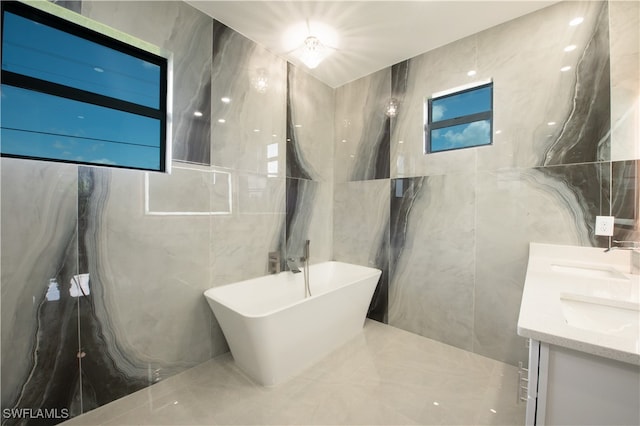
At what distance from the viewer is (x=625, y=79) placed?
5.09 feet

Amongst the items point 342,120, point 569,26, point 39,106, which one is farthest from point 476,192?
point 39,106

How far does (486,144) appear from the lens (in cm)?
206

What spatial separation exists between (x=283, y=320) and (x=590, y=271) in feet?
6.58

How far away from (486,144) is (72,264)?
3064 millimetres

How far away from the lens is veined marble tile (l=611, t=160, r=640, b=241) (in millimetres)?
1508

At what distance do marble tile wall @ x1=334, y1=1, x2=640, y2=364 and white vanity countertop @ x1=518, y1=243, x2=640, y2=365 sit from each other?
0.12m

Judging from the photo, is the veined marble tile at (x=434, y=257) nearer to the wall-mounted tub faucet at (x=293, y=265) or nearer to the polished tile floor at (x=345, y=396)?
the polished tile floor at (x=345, y=396)

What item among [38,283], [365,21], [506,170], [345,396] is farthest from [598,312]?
[38,283]

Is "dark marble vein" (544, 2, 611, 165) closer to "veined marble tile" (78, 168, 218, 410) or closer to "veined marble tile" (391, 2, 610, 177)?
"veined marble tile" (391, 2, 610, 177)

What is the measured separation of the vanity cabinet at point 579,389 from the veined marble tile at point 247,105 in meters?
2.17

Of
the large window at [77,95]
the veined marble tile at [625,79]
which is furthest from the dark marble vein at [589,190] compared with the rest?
the large window at [77,95]

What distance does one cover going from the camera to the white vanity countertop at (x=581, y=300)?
2.24ft

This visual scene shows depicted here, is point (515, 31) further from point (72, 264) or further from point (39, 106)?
point (72, 264)

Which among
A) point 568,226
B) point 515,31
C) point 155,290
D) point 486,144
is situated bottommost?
point 155,290
